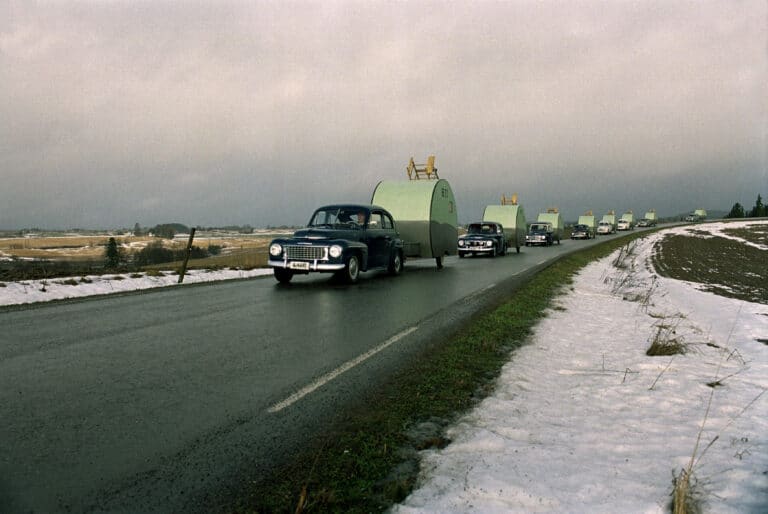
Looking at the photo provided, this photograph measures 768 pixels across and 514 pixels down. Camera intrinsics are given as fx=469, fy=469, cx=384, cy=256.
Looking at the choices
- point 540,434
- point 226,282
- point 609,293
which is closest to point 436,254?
point 609,293

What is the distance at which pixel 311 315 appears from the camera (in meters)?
7.20

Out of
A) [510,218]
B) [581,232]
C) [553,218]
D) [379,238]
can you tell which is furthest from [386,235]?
[581,232]

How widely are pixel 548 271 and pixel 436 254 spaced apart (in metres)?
3.93

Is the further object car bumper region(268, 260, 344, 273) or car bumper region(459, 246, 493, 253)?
car bumper region(459, 246, 493, 253)

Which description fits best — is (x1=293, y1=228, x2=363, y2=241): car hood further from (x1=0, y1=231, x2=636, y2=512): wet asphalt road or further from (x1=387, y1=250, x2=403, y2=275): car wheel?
(x1=0, y1=231, x2=636, y2=512): wet asphalt road

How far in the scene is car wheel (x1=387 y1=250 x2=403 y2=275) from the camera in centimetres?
1391

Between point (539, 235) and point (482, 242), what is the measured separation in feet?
52.6

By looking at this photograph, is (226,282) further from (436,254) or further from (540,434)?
(540,434)

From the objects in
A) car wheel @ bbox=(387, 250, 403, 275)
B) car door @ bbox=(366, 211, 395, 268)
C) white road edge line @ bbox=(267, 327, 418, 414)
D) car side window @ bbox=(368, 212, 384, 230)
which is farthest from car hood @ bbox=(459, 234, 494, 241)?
white road edge line @ bbox=(267, 327, 418, 414)

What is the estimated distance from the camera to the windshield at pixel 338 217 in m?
12.7

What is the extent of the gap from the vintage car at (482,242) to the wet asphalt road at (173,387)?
16.4m

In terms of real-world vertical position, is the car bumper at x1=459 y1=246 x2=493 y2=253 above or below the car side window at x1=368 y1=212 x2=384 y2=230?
below

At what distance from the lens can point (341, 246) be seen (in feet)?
36.3

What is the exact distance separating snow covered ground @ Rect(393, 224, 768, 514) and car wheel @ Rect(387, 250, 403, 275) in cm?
800
